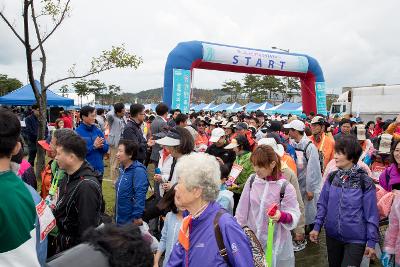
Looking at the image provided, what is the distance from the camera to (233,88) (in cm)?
6494

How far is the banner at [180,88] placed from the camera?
14.5 m

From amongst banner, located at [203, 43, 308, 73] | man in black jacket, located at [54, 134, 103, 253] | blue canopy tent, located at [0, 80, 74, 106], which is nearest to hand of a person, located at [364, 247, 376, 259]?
man in black jacket, located at [54, 134, 103, 253]

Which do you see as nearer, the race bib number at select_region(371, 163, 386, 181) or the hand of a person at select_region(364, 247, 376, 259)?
the hand of a person at select_region(364, 247, 376, 259)

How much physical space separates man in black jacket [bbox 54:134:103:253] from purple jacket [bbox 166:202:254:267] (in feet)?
2.98

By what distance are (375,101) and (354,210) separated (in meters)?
20.8

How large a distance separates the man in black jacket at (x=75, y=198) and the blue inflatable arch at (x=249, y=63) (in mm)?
11863

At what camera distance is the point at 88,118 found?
18.7 ft

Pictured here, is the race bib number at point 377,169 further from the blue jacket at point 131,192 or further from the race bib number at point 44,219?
the race bib number at point 44,219

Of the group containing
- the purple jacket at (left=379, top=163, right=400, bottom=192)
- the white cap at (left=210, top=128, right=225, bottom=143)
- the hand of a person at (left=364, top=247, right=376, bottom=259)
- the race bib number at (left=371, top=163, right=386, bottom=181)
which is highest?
the white cap at (left=210, top=128, right=225, bottom=143)

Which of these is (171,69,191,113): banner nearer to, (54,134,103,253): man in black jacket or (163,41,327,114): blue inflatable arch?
(163,41,327,114): blue inflatable arch

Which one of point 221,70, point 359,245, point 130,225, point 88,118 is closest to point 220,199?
point 359,245

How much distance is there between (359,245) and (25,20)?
604 centimetres

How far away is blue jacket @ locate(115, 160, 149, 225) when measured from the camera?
12.5 ft

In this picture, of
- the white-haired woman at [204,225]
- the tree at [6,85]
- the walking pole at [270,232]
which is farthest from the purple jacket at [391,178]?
the tree at [6,85]
